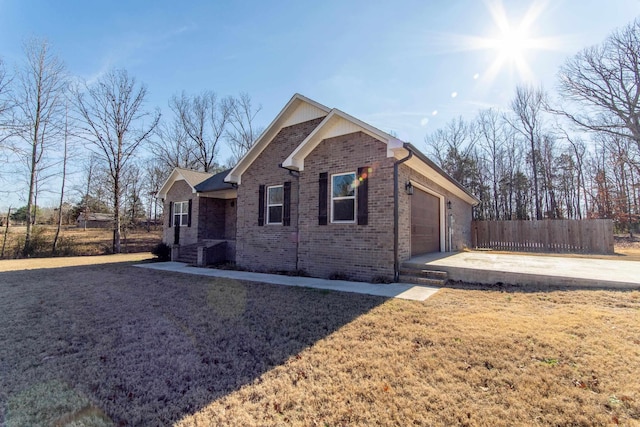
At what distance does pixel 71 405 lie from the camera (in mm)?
2525

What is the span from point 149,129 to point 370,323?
21.6m

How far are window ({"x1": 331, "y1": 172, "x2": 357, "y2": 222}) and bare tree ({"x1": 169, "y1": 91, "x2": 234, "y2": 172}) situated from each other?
23.9m

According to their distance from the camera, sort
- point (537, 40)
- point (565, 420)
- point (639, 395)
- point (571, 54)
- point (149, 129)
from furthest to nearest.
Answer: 1. point (149, 129)
2. point (571, 54)
3. point (537, 40)
4. point (639, 395)
5. point (565, 420)

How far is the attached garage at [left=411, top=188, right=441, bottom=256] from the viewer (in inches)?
380

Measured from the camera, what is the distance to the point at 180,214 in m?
16.6

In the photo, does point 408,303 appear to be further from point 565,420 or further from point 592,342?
point 565,420

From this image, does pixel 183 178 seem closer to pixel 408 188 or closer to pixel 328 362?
pixel 408 188

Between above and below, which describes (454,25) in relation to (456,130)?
below

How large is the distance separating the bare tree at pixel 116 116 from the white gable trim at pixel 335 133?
15.3 metres

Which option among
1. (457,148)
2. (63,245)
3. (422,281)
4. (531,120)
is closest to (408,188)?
(422,281)

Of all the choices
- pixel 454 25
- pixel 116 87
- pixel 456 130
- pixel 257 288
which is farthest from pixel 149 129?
pixel 456 130

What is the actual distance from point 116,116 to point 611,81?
103 ft

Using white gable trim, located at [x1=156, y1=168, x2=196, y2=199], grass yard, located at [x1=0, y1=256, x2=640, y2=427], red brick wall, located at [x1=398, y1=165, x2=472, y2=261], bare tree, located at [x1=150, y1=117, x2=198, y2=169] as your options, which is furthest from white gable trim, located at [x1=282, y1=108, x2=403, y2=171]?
bare tree, located at [x1=150, y1=117, x2=198, y2=169]

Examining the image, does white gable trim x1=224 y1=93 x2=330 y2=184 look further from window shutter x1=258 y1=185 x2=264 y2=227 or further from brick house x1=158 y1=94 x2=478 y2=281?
window shutter x1=258 y1=185 x2=264 y2=227
